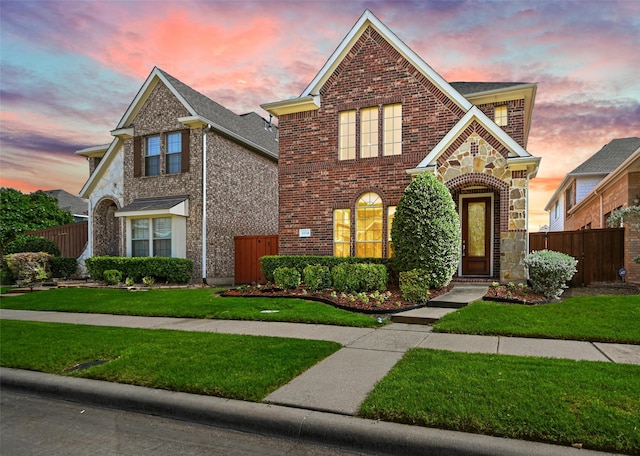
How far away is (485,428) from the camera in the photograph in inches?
125

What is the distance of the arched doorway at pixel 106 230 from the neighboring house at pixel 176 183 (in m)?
0.04

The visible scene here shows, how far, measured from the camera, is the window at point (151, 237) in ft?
53.0

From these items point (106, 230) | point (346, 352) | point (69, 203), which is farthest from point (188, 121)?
point (69, 203)

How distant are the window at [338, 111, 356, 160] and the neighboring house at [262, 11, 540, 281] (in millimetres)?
35

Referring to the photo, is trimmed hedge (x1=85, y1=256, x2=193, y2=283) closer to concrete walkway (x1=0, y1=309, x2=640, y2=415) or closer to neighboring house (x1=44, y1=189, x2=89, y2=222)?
concrete walkway (x1=0, y1=309, x2=640, y2=415)

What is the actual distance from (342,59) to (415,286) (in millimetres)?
8550

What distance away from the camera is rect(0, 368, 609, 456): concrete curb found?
9.86 ft

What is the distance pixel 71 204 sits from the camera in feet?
116

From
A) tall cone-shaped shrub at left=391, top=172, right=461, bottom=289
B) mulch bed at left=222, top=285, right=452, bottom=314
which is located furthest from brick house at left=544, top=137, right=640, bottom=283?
mulch bed at left=222, top=285, right=452, bottom=314

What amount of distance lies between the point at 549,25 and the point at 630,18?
1.86 metres

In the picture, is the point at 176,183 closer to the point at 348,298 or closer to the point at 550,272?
the point at 348,298

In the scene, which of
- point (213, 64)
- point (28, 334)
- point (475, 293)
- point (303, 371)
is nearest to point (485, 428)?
point (303, 371)

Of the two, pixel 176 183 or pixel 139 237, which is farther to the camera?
pixel 139 237

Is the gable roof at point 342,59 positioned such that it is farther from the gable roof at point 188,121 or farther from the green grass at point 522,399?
the green grass at point 522,399
